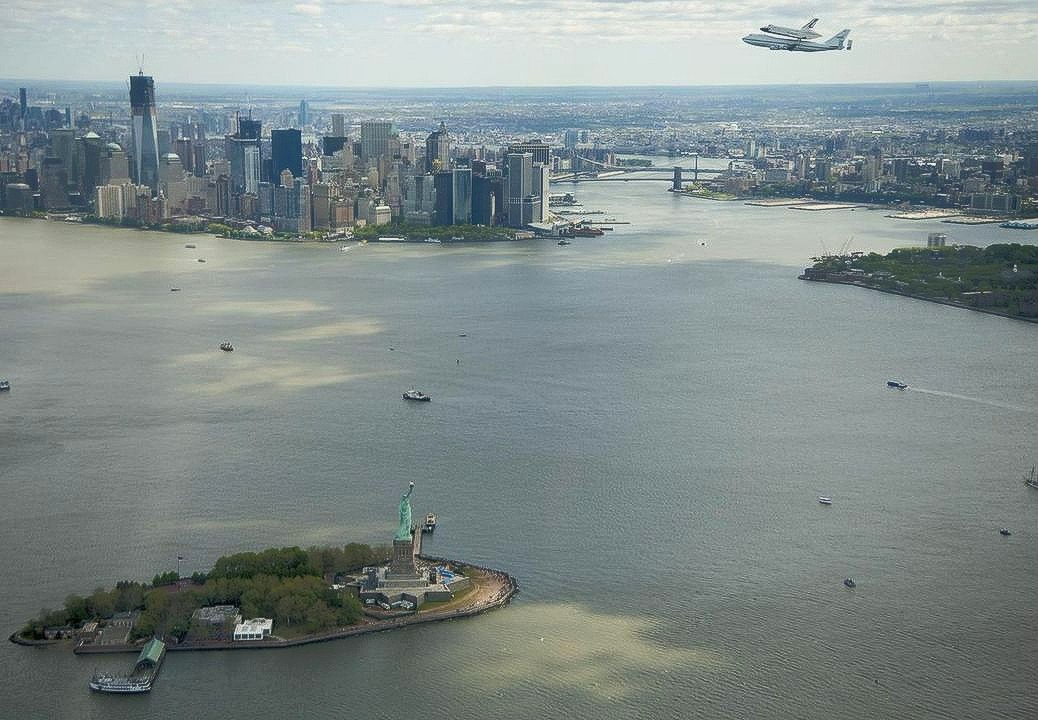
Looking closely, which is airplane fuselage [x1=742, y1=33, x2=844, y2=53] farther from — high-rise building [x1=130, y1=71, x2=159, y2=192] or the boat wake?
high-rise building [x1=130, y1=71, x2=159, y2=192]

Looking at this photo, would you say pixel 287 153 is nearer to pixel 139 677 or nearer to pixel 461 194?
pixel 461 194

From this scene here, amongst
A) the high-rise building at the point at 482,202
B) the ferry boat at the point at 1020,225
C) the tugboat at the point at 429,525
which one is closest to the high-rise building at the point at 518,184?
the high-rise building at the point at 482,202

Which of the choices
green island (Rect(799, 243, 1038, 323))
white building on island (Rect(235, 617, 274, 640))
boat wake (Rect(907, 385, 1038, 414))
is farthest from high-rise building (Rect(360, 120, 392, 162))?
white building on island (Rect(235, 617, 274, 640))

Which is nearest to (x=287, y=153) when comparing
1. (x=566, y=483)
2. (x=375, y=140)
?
(x=375, y=140)

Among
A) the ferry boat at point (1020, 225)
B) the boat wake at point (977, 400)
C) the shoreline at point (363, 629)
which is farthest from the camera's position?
the ferry boat at point (1020, 225)

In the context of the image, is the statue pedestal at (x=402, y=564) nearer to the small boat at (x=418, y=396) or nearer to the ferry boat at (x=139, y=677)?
the ferry boat at (x=139, y=677)

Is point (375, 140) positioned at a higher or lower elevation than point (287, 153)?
higher

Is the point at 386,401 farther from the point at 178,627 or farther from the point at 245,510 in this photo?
the point at 178,627
